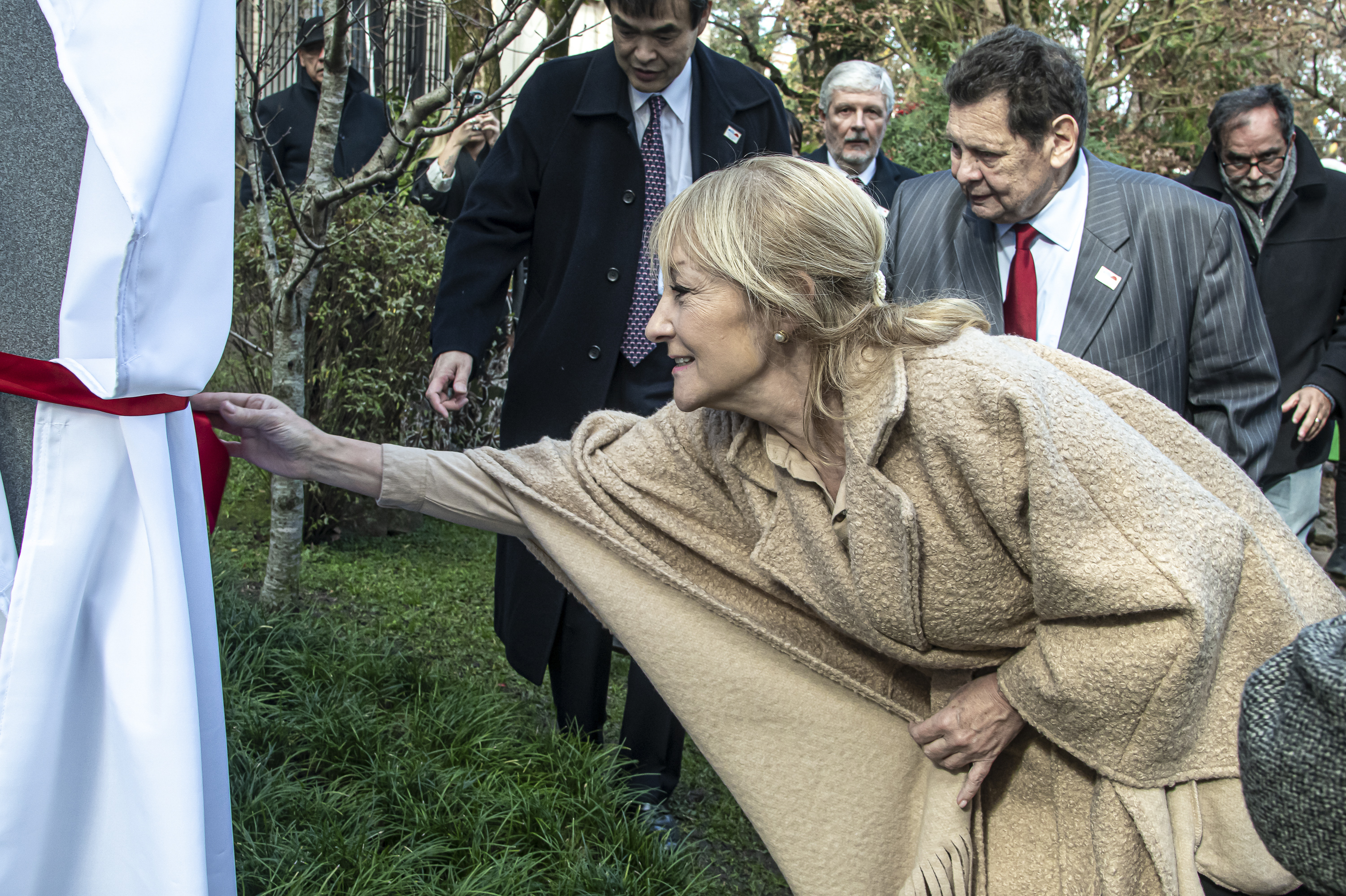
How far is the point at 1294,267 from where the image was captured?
4793 mm

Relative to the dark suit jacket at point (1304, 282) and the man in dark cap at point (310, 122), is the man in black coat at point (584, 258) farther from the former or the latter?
the man in dark cap at point (310, 122)

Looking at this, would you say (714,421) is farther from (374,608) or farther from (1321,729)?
(374,608)

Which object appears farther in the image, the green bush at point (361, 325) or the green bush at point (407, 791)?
the green bush at point (361, 325)

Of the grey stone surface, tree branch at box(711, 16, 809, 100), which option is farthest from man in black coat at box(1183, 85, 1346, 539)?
tree branch at box(711, 16, 809, 100)

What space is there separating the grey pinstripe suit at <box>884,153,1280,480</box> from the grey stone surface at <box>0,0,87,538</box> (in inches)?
82.6

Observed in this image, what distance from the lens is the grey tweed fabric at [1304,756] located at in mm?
952

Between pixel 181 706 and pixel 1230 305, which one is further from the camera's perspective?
pixel 1230 305

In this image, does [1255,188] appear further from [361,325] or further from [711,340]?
[361,325]

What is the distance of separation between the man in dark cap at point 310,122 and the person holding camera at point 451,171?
39 centimetres

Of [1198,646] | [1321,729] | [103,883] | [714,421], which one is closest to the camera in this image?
[1321,729]

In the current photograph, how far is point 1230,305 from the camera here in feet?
10.3


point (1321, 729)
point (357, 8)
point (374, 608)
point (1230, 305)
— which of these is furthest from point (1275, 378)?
point (374, 608)

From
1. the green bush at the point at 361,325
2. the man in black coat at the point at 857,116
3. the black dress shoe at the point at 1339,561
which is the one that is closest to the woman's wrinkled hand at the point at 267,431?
the green bush at the point at 361,325

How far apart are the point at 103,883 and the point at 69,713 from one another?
0.92ft
